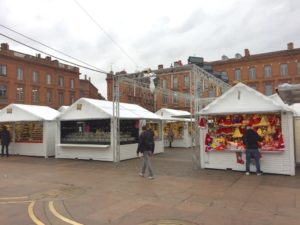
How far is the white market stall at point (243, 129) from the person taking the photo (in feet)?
35.6

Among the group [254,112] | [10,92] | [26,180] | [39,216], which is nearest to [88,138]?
[26,180]

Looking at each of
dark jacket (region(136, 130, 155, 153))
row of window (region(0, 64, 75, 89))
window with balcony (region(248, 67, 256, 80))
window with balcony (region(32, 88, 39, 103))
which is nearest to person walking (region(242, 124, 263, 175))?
dark jacket (region(136, 130, 155, 153))

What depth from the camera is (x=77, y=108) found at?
16703 mm

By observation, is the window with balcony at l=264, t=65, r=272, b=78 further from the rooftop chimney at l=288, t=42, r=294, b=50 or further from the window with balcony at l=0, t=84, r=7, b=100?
the window with balcony at l=0, t=84, r=7, b=100

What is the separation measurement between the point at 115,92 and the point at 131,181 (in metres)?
6.70

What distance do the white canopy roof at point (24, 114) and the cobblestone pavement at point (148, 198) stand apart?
21.4 feet

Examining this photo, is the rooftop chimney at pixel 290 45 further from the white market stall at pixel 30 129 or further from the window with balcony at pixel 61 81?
the white market stall at pixel 30 129

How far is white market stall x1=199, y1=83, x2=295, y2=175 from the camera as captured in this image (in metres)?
10.8

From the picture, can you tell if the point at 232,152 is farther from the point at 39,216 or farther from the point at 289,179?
the point at 39,216

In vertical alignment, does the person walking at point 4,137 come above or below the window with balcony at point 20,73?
below

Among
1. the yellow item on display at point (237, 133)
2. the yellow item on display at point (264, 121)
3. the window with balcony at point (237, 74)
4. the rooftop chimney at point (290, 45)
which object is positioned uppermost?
the rooftop chimney at point (290, 45)

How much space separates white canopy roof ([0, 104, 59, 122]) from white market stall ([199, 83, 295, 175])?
1036 centimetres

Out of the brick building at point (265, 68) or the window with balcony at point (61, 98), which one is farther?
the window with balcony at point (61, 98)

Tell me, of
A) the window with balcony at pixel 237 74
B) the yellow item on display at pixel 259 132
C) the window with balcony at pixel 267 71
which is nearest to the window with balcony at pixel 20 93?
the window with balcony at pixel 237 74
